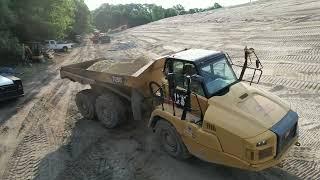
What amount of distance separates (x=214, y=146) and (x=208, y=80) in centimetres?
146

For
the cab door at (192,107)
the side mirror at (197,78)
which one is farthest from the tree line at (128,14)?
the side mirror at (197,78)

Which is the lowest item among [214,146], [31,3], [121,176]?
[121,176]

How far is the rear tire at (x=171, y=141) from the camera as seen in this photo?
27.4 ft

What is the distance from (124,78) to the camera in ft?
32.6

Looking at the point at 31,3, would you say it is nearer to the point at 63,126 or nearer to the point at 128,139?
the point at 63,126

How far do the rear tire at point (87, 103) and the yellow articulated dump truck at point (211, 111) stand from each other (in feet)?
5.21

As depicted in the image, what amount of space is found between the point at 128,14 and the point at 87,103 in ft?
215

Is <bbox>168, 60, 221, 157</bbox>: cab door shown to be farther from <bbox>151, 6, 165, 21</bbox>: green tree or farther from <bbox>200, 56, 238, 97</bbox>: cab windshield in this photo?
<bbox>151, 6, 165, 21</bbox>: green tree

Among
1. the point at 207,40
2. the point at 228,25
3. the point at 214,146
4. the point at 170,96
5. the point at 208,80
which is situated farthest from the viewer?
the point at 228,25

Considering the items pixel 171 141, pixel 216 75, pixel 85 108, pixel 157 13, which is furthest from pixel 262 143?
pixel 157 13

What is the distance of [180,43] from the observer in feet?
93.2

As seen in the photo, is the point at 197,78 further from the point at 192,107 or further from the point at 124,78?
the point at 124,78

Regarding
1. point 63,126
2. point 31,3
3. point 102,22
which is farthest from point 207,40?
point 102,22

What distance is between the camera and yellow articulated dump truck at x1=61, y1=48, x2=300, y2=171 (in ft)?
22.9
